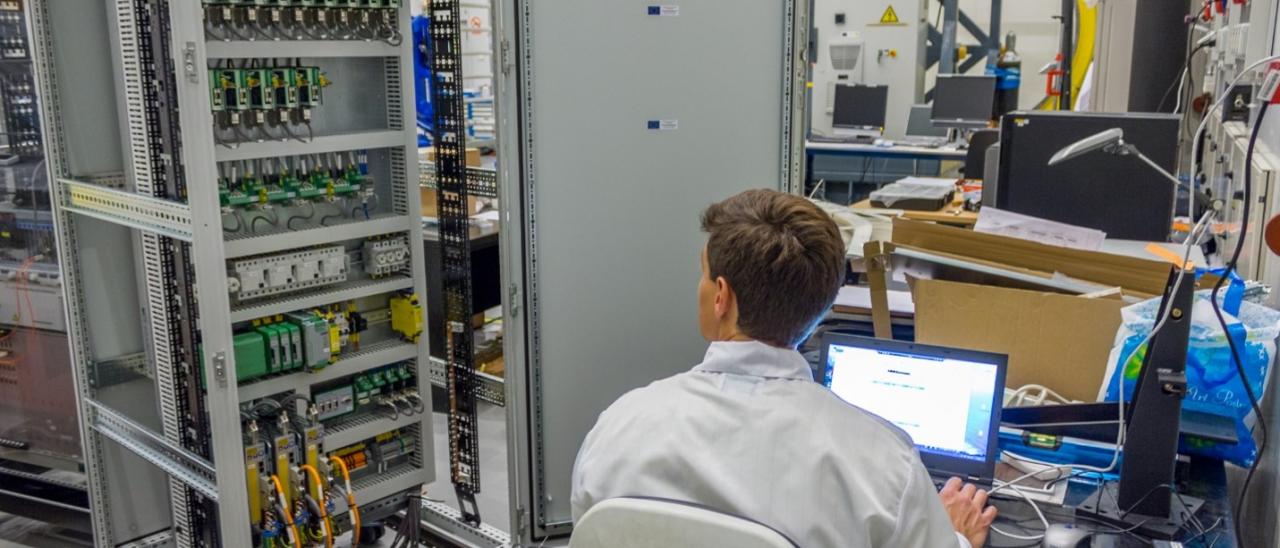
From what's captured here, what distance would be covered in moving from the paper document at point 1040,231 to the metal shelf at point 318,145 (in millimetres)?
1703

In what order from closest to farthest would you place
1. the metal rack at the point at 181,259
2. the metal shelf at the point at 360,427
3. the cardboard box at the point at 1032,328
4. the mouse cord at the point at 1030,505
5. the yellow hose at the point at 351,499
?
the mouse cord at the point at 1030,505
the cardboard box at the point at 1032,328
the metal rack at the point at 181,259
the yellow hose at the point at 351,499
the metal shelf at the point at 360,427

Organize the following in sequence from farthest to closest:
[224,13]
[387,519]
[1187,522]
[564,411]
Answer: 1. [387,519]
2. [564,411]
3. [224,13]
4. [1187,522]

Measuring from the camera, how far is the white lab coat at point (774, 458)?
1.19m

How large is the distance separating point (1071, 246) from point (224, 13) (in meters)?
2.23

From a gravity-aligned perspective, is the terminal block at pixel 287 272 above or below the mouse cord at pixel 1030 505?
above

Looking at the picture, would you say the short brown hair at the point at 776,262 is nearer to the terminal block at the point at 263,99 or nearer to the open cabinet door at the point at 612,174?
the open cabinet door at the point at 612,174

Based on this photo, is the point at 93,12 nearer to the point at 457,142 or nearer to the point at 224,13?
the point at 224,13

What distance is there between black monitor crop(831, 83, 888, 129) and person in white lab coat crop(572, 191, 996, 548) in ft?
21.8

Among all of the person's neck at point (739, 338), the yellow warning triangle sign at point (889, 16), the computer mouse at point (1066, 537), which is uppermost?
the yellow warning triangle sign at point (889, 16)

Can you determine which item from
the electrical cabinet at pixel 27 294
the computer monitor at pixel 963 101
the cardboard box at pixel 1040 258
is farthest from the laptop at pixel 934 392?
the computer monitor at pixel 963 101

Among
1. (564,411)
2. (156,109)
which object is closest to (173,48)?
(156,109)

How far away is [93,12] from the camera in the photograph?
104 inches

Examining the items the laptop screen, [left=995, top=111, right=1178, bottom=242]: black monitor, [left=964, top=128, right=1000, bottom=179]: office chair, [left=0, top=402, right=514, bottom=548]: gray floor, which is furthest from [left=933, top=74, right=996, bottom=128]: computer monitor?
the laptop screen

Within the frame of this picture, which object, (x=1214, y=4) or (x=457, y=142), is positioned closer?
(x=457, y=142)
